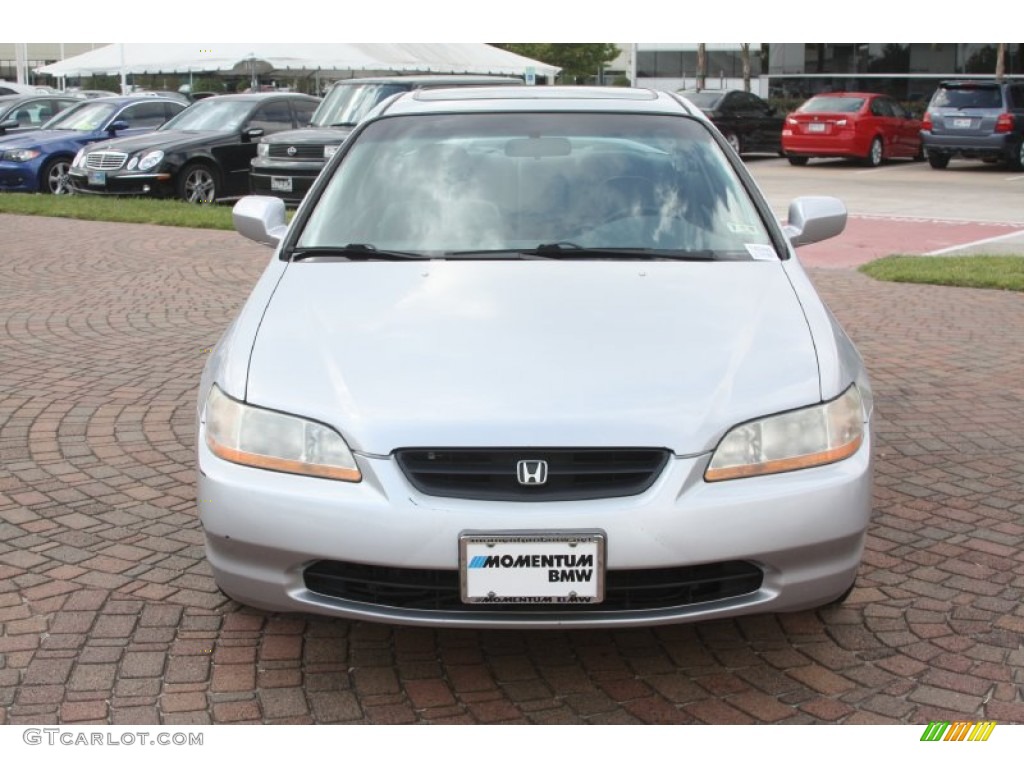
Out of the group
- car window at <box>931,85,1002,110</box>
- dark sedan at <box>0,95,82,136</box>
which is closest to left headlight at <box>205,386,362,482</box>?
dark sedan at <box>0,95,82,136</box>

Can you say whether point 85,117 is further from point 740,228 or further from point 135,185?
point 740,228

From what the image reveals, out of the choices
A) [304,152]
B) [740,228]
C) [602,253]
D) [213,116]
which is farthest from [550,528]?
[213,116]

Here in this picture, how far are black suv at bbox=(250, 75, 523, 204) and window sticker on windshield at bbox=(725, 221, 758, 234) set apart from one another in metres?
10.2

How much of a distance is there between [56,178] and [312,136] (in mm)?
5414

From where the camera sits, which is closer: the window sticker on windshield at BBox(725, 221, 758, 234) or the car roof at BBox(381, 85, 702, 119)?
the window sticker on windshield at BBox(725, 221, 758, 234)

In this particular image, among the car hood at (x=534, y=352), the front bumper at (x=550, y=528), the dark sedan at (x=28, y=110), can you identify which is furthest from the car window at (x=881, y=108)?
the front bumper at (x=550, y=528)

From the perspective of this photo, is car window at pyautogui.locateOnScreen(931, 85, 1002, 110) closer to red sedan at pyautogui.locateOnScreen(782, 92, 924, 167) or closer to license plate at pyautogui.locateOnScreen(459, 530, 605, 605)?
red sedan at pyautogui.locateOnScreen(782, 92, 924, 167)

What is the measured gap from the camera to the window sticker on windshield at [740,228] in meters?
4.39

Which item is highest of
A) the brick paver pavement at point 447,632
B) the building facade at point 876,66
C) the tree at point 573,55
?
the tree at point 573,55

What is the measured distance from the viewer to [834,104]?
2492cm

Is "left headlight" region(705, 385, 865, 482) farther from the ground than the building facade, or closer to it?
closer to it

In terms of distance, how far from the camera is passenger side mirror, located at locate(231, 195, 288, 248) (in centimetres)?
495

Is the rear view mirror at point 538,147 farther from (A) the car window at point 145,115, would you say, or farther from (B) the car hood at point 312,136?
(A) the car window at point 145,115

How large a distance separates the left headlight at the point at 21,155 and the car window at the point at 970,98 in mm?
16270
